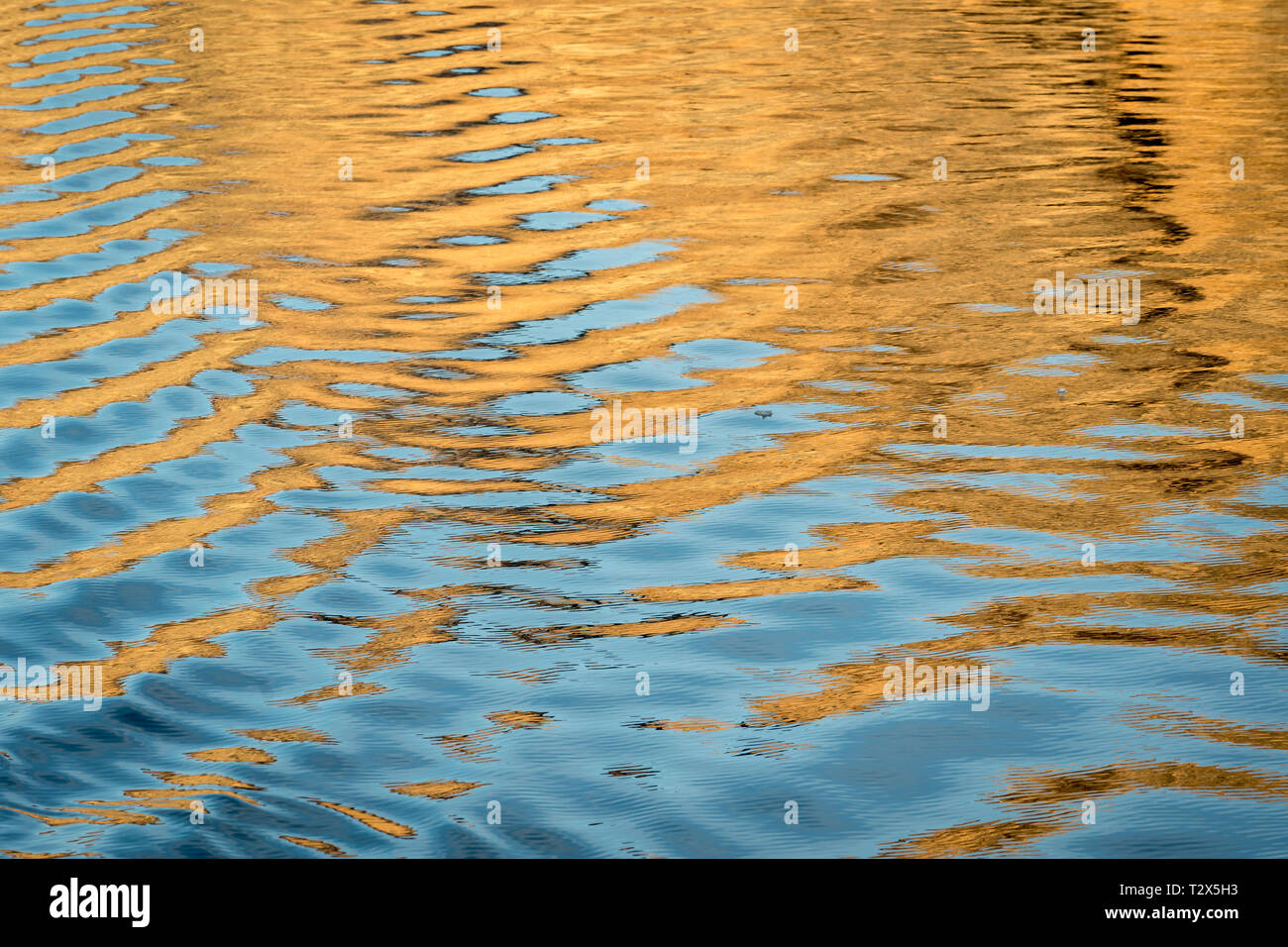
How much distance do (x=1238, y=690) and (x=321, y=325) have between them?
649 centimetres

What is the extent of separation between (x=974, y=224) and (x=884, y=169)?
214cm

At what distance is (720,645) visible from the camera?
6004 mm

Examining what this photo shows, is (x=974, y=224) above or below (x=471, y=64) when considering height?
below

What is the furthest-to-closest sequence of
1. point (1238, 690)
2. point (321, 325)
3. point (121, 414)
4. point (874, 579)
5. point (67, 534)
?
point (321, 325)
point (121, 414)
point (67, 534)
point (874, 579)
point (1238, 690)

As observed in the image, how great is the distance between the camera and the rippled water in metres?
5.03

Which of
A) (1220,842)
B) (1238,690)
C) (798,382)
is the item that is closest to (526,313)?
(798,382)

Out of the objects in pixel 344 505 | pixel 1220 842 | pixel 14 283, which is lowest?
pixel 1220 842

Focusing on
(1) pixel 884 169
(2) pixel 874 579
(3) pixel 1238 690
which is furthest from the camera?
(1) pixel 884 169

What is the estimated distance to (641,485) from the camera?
755 centimetres

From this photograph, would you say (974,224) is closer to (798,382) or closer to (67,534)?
(798,382)

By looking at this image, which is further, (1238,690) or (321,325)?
(321,325)

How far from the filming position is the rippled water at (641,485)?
5031mm

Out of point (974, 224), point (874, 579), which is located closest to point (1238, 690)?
point (874, 579)

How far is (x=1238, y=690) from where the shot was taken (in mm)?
5570
